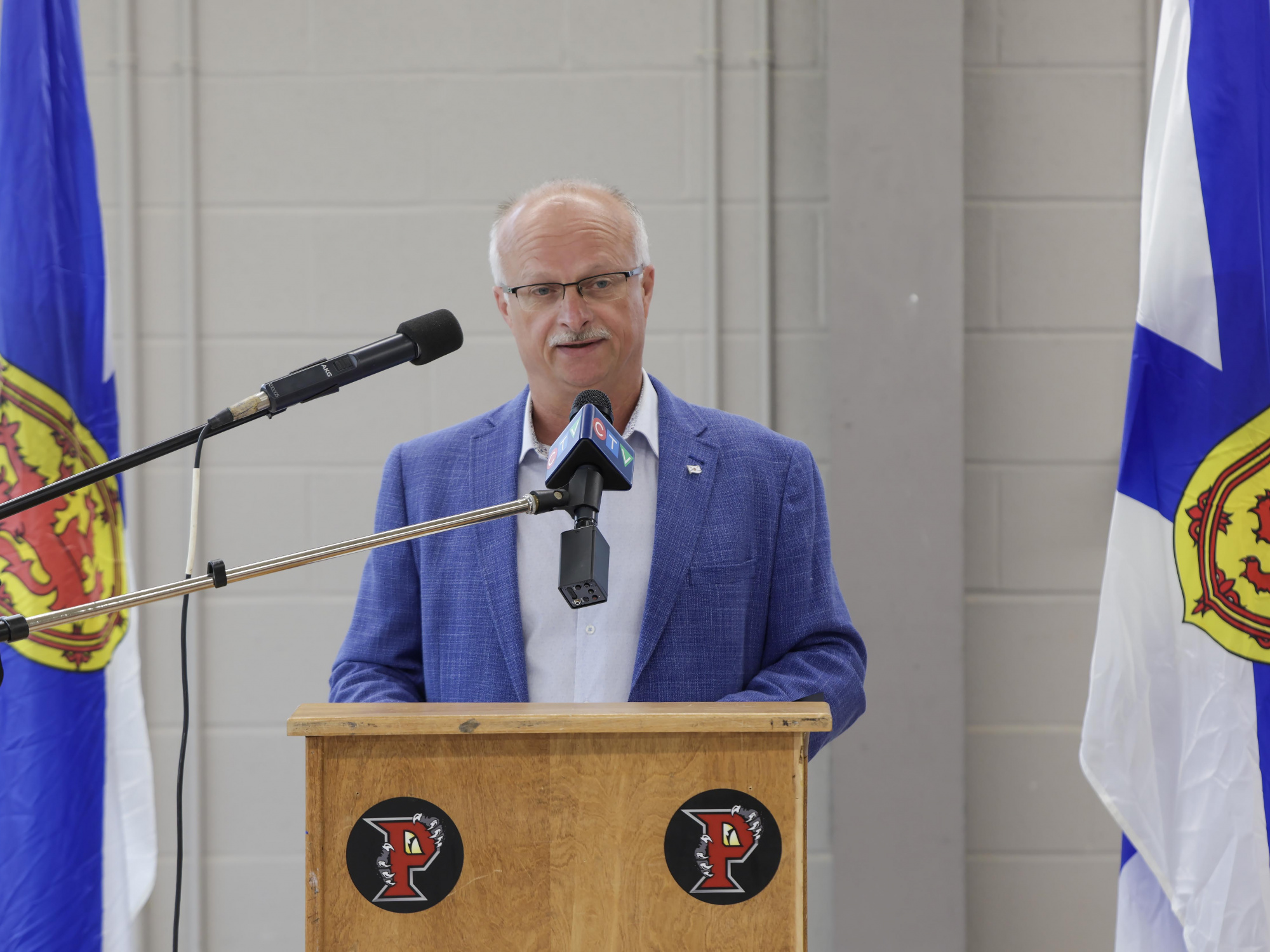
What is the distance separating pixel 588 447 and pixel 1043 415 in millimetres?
1707

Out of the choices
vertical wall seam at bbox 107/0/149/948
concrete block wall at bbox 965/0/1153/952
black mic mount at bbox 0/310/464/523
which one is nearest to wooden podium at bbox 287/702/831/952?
black mic mount at bbox 0/310/464/523

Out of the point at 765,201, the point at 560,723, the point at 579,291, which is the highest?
the point at 765,201

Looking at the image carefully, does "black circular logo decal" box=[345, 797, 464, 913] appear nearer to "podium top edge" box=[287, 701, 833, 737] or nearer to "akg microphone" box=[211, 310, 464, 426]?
"podium top edge" box=[287, 701, 833, 737]

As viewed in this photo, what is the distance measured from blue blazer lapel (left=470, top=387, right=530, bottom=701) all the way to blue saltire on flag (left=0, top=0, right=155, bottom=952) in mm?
624

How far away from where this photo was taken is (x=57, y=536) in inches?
64.4

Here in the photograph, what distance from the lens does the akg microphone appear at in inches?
34.5

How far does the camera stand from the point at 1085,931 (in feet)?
7.57

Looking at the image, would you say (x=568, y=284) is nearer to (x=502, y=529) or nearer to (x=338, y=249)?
(x=502, y=529)

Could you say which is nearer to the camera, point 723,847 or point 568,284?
point 723,847

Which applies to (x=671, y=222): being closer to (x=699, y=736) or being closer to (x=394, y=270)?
(x=394, y=270)

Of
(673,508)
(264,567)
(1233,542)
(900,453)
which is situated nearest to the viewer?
(264,567)

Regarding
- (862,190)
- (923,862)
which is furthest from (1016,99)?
(923,862)

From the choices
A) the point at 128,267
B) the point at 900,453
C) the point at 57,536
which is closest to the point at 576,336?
the point at 57,536

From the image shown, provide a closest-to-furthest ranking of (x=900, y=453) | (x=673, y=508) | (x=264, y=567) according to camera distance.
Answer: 1. (x=264, y=567)
2. (x=673, y=508)
3. (x=900, y=453)
